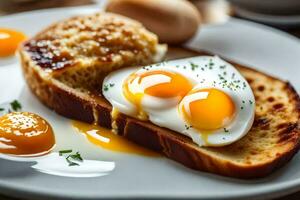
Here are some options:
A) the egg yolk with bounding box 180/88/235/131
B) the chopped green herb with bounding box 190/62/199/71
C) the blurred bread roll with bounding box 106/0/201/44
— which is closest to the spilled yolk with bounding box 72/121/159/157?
the egg yolk with bounding box 180/88/235/131

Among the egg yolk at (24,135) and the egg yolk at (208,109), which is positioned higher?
the egg yolk at (208,109)

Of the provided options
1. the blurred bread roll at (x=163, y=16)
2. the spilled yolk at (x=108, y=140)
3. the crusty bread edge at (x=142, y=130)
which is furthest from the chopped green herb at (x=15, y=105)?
the blurred bread roll at (x=163, y=16)

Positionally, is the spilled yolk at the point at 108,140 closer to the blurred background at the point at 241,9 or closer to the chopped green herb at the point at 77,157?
the chopped green herb at the point at 77,157

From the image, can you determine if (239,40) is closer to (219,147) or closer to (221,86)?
(221,86)

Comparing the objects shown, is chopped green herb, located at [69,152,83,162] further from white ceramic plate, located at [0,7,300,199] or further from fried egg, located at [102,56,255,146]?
fried egg, located at [102,56,255,146]

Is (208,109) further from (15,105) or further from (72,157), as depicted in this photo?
(15,105)

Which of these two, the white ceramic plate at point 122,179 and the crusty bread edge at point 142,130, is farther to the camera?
the crusty bread edge at point 142,130

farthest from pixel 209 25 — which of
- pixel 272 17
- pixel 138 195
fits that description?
pixel 138 195
